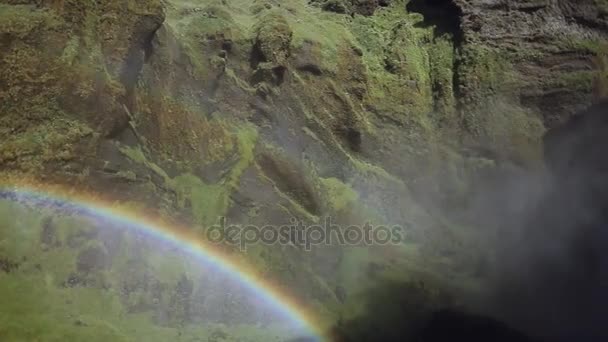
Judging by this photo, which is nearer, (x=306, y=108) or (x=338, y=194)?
(x=338, y=194)

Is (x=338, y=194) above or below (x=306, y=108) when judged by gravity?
below

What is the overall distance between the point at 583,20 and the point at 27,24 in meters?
63.0

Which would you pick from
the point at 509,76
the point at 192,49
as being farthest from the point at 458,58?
the point at 192,49

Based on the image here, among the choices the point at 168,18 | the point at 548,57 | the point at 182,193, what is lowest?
the point at 182,193

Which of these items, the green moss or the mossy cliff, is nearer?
the mossy cliff

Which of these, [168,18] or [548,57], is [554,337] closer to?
[548,57]

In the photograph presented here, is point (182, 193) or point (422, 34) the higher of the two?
point (422, 34)

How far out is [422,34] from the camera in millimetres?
81688

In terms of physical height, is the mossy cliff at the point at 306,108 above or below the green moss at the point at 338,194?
above

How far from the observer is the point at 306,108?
69688 millimetres

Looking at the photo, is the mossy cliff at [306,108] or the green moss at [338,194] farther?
the green moss at [338,194]

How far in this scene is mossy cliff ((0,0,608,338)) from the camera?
2052 inches

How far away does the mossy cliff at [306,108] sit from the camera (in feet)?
171

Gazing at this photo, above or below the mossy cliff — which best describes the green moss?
below
